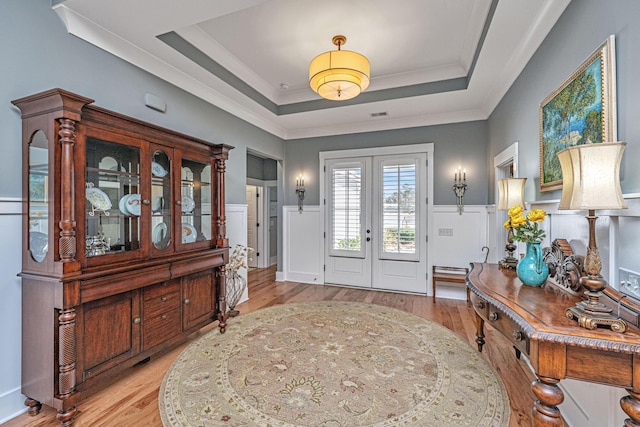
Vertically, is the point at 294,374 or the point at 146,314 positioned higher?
the point at 146,314

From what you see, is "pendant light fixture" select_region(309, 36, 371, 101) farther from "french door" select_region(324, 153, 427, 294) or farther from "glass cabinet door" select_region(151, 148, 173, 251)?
"french door" select_region(324, 153, 427, 294)

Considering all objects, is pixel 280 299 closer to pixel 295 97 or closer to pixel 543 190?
pixel 295 97

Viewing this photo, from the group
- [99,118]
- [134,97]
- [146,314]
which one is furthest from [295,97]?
[146,314]

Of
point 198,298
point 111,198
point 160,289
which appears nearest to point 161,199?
point 111,198

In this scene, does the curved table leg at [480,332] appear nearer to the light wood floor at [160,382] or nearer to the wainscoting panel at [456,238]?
the light wood floor at [160,382]

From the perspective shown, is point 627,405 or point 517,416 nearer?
point 627,405

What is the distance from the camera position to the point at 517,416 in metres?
1.92

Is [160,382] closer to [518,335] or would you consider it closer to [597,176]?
[518,335]

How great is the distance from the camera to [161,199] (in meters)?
2.65

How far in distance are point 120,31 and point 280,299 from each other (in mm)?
3734

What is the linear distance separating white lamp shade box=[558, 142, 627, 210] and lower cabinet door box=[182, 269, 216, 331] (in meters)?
3.01

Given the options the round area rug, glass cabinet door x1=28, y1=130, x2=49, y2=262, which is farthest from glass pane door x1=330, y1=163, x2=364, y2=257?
glass cabinet door x1=28, y1=130, x2=49, y2=262

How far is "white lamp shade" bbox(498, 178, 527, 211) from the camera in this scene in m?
2.51

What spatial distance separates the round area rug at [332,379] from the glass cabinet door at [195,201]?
1.13 metres
